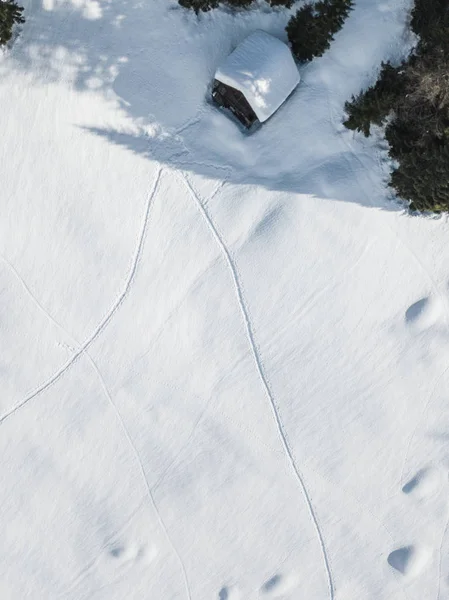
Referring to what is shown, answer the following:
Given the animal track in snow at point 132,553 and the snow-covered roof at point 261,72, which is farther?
the animal track in snow at point 132,553

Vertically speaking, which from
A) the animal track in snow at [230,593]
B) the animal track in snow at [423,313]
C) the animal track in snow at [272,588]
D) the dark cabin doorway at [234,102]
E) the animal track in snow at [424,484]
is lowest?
the animal track in snow at [230,593]

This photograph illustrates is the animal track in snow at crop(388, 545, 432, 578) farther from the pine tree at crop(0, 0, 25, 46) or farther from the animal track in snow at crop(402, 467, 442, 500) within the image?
the pine tree at crop(0, 0, 25, 46)

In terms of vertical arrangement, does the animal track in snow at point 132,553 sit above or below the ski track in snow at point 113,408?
below

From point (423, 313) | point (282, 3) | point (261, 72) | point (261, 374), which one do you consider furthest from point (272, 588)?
point (282, 3)

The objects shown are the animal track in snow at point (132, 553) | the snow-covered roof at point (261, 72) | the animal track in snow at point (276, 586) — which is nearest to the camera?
the snow-covered roof at point (261, 72)

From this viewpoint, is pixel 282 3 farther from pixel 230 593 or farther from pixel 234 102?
pixel 230 593

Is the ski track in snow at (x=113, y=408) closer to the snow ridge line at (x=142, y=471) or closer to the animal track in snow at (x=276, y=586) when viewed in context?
the snow ridge line at (x=142, y=471)

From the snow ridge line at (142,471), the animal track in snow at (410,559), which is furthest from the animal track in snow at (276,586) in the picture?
the animal track in snow at (410,559)

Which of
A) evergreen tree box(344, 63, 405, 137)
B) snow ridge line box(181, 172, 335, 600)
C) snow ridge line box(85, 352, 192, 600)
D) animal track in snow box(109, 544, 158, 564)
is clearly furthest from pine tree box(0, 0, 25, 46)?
animal track in snow box(109, 544, 158, 564)
